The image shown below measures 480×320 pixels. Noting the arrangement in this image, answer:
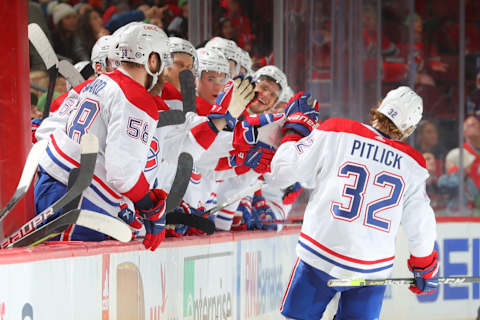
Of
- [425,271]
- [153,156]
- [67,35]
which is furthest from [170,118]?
[67,35]

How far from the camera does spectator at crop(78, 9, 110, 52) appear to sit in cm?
564

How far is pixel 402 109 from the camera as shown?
11.4 feet

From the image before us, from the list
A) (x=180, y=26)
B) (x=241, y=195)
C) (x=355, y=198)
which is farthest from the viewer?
(x=180, y=26)

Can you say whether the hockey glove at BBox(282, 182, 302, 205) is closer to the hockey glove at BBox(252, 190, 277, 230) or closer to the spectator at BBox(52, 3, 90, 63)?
the hockey glove at BBox(252, 190, 277, 230)

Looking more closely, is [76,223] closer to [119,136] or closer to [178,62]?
[119,136]

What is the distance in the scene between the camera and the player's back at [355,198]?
3291 millimetres

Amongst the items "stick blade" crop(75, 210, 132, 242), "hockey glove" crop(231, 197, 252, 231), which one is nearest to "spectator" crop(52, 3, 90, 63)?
→ "hockey glove" crop(231, 197, 252, 231)

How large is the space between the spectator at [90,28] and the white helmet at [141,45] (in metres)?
2.52

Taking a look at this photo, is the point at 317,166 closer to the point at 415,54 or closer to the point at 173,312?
the point at 173,312

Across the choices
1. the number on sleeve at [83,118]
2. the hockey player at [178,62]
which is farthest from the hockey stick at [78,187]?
the hockey player at [178,62]

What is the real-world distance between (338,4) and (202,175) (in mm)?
3052

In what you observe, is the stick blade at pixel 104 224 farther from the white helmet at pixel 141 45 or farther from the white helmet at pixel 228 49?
the white helmet at pixel 228 49

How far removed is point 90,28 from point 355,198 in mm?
2985

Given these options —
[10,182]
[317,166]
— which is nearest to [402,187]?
[317,166]
